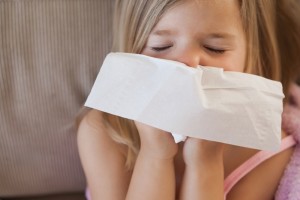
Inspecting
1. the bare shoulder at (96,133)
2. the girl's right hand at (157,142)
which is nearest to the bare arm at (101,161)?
the bare shoulder at (96,133)

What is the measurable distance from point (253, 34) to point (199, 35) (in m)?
0.15

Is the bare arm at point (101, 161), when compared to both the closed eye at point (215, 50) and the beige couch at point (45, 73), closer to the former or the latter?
the beige couch at point (45, 73)

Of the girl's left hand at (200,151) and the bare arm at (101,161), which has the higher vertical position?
the girl's left hand at (200,151)

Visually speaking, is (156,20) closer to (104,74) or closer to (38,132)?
(104,74)

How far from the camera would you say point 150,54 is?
790 mm

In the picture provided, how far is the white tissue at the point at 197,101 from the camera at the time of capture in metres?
0.67

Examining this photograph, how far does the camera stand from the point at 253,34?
2.79 feet

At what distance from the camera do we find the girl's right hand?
814 mm

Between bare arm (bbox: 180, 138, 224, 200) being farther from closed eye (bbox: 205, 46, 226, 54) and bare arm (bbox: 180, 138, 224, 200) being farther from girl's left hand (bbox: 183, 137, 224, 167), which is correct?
closed eye (bbox: 205, 46, 226, 54)

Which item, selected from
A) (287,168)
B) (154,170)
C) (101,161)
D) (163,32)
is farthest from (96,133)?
(287,168)

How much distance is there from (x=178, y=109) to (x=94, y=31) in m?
0.33

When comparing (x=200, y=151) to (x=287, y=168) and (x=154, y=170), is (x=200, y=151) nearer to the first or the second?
(x=154, y=170)

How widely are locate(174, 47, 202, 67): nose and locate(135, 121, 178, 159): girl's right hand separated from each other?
141mm

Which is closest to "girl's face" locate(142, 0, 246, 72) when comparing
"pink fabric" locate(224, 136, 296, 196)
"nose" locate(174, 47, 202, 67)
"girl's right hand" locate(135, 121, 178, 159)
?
"nose" locate(174, 47, 202, 67)
